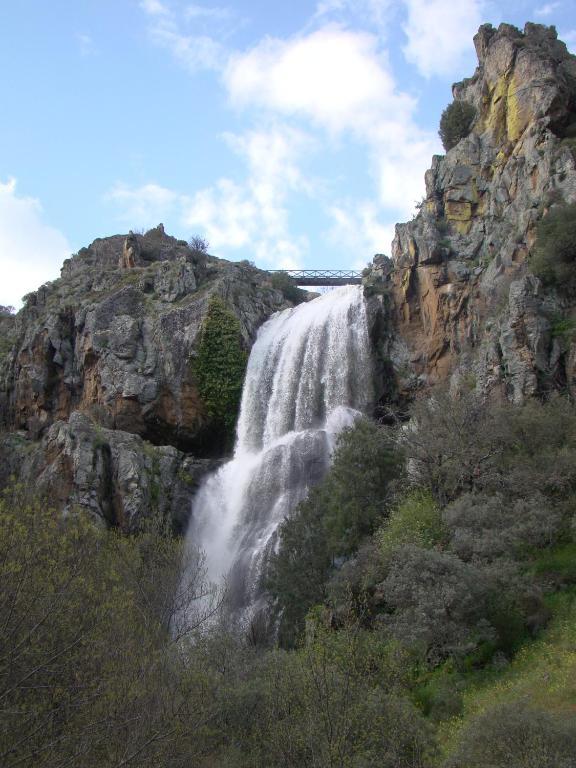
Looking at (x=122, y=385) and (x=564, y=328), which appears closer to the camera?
(x=564, y=328)

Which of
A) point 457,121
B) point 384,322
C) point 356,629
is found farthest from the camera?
point 457,121

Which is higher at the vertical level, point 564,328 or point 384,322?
point 384,322

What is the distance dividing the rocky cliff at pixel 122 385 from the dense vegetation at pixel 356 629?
855 cm

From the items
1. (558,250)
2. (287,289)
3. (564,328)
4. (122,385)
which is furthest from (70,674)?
(287,289)

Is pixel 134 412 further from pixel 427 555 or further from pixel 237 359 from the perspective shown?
pixel 427 555

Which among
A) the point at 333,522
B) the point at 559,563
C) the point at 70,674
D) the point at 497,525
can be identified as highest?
the point at 497,525

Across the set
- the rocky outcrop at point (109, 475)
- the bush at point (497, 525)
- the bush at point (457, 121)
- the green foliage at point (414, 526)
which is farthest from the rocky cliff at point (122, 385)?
the bush at point (497, 525)

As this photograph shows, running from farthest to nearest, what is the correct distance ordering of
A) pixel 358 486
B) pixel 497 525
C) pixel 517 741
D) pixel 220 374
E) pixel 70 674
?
pixel 220 374 < pixel 358 486 < pixel 497 525 < pixel 70 674 < pixel 517 741

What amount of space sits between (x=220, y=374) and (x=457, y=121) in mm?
24652

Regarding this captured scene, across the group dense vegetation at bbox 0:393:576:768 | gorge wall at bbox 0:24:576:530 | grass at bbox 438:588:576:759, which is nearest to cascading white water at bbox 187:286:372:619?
gorge wall at bbox 0:24:576:530

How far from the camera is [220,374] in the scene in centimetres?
4762

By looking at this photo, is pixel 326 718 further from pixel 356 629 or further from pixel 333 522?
pixel 333 522

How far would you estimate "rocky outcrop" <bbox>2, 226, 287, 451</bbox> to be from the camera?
4691 cm

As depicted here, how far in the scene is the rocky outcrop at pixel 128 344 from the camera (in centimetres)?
4691
